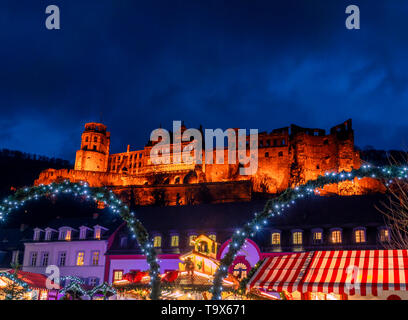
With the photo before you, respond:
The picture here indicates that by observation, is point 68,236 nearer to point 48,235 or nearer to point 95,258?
point 48,235

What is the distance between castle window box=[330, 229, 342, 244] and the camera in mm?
28547

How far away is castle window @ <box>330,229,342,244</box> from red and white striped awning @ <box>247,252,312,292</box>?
17.2m

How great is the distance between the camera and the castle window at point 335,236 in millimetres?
28547

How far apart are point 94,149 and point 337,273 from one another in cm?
9747

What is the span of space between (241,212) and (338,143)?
158ft

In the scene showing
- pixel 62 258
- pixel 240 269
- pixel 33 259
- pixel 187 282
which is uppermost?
pixel 62 258

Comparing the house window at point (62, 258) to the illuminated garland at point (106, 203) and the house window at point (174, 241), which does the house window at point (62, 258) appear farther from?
the illuminated garland at point (106, 203)

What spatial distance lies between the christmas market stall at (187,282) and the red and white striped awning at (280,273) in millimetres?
968

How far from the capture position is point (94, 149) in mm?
102750

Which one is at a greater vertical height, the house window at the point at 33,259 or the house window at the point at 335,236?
the house window at the point at 335,236

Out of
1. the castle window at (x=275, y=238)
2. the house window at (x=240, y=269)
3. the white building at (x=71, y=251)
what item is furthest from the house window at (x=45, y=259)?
the castle window at (x=275, y=238)

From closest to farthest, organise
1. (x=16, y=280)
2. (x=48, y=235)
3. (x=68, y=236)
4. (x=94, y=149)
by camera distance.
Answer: (x=16, y=280)
(x=68, y=236)
(x=48, y=235)
(x=94, y=149)

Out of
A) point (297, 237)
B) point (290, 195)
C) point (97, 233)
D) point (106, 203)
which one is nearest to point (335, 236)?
point (297, 237)

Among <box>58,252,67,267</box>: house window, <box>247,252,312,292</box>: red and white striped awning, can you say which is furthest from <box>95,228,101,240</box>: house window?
<box>247,252,312,292</box>: red and white striped awning
